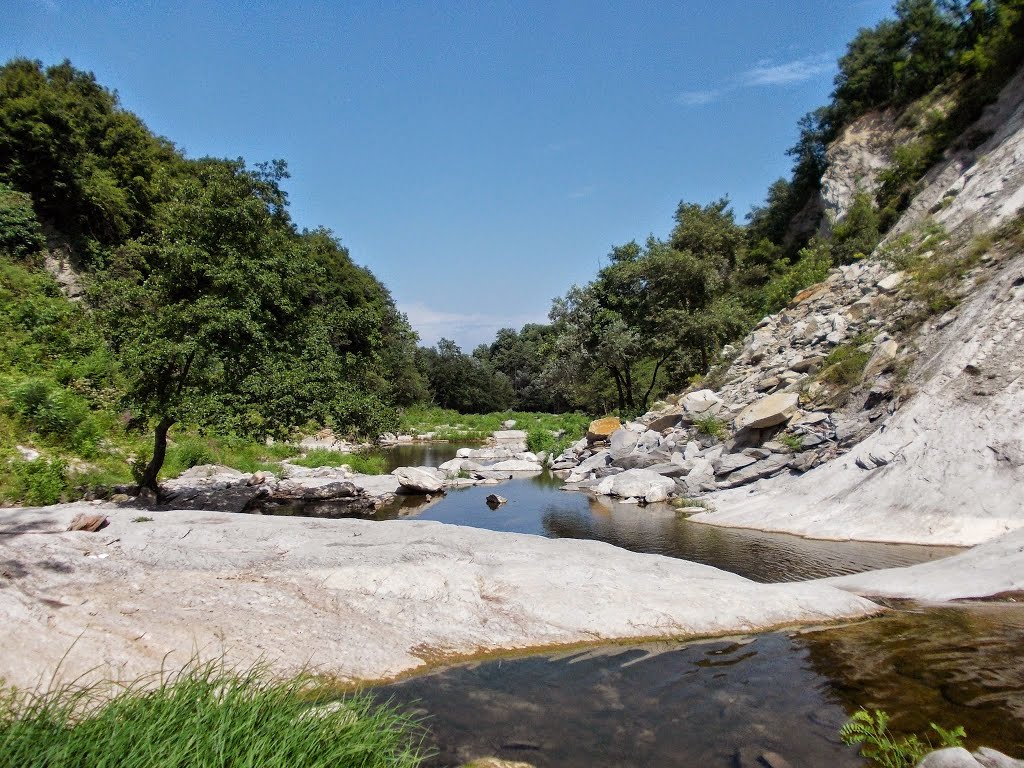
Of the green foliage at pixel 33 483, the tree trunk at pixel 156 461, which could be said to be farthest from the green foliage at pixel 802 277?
the green foliage at pixel 33 483

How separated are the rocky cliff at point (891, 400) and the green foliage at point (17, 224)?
24.7 meters

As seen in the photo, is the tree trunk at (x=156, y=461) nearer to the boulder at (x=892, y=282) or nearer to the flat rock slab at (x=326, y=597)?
the flat rock slab at (x=326, y=597)

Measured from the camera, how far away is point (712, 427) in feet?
70.4

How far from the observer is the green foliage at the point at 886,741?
4891 mm

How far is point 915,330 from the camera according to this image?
17.6 meters

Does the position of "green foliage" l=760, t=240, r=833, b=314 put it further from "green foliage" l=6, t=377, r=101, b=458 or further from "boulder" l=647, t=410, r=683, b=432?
"green foliage" l=6, t=377, r=101, b=458

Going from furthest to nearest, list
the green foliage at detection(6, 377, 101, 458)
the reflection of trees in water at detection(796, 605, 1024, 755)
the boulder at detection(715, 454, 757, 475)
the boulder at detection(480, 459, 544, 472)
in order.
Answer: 1. the boulder at detection(480, 459, 544, 472)
2. the boulder at detection(715, 454, 757, 475)
3. the green foliage at detection(6, 377, 101, 458)
4. the reflection of trees in water at detection(796, 605, 1024, 755)

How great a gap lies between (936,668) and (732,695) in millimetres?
2289

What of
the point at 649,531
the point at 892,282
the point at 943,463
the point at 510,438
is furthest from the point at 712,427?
the point at 510,438

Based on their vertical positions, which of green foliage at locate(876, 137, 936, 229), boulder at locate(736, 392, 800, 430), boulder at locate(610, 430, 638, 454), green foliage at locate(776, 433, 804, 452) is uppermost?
green foliage at locate(876, 137, 936, 229)

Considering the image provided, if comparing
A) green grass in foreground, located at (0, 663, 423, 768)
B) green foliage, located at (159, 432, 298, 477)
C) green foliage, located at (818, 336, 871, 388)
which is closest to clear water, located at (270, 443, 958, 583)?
green foliage, located at (159, 432, 298, 477)

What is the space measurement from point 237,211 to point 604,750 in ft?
43.9

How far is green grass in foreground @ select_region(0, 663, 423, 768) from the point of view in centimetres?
318

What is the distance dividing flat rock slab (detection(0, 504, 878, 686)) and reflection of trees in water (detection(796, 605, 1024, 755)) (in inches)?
29.5
